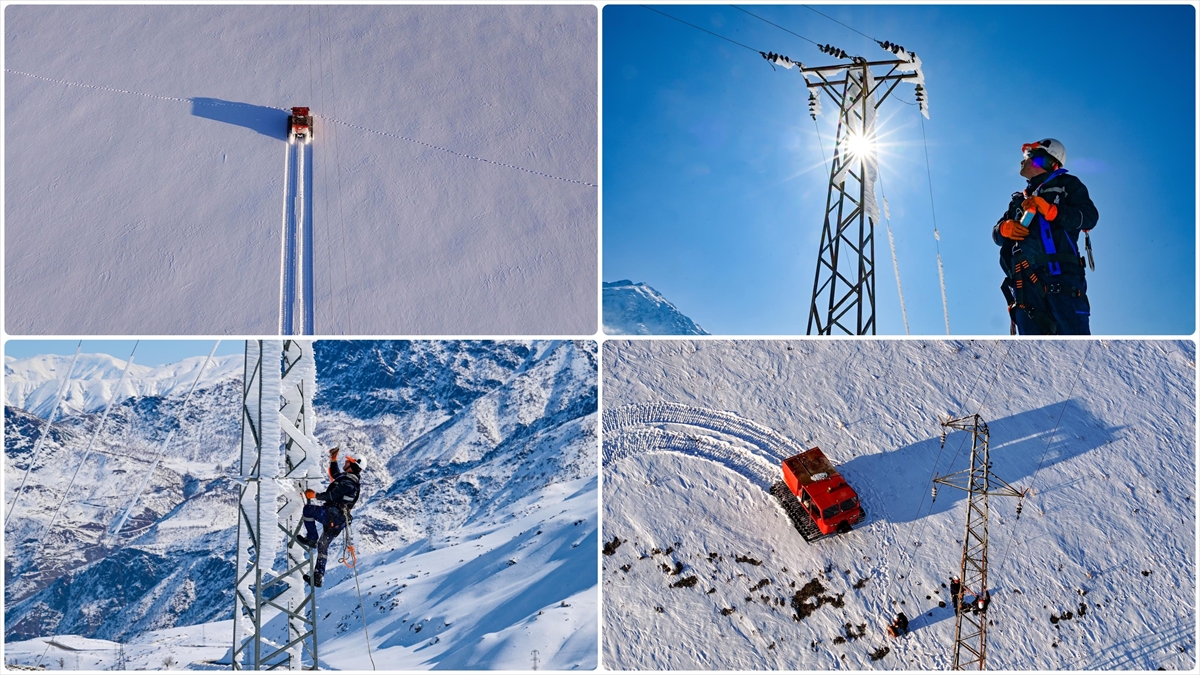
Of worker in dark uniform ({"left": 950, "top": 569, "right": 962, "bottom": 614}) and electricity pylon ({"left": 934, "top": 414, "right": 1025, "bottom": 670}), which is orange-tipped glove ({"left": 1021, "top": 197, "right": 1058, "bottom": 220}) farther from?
worker in dark uniform ({"left": 950, "top": 569, "right": 962, "bottom": 614})

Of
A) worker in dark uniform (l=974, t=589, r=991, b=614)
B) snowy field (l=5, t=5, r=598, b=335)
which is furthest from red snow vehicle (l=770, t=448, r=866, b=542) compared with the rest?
snowy field (l=5, t=5, r=598, b=335)

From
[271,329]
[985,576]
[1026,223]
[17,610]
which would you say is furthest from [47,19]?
[17,610]

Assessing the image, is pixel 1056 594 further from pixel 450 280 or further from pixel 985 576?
pixel 450 280

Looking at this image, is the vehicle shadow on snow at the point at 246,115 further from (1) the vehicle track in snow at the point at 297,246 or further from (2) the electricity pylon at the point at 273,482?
(2) the electricity pylon at the point at 273,482

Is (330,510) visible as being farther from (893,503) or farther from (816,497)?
(893,503)

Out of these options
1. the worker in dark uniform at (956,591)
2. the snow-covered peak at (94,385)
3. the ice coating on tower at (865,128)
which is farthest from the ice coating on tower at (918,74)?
the snow-covered peak at (94,385)

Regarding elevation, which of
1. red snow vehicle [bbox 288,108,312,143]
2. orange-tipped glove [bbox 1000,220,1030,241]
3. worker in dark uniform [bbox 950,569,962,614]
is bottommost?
worker in dark uniform [bbox 950,569,962,614]

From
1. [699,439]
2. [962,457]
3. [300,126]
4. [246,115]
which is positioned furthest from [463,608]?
[246,115]
